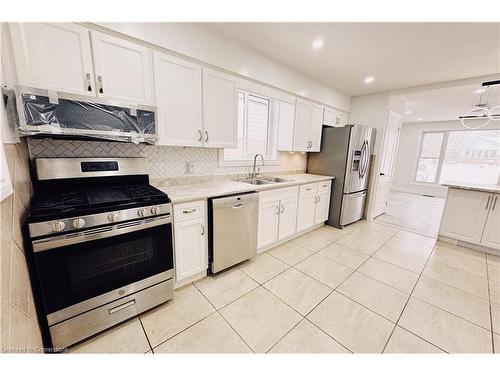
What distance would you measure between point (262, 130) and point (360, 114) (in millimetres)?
2484

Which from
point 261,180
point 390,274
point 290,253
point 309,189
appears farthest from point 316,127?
point 390,274

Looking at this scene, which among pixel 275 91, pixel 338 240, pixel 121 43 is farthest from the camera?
pixel 338 240

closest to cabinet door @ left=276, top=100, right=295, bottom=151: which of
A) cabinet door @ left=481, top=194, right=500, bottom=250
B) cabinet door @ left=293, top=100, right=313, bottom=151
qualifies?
cabinet door @ left=293, top=100, right=313, bottom=151

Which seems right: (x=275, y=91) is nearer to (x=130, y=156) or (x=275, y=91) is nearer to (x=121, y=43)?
(x=121, y=43)

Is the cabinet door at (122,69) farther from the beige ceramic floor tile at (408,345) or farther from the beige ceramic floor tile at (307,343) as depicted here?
the beige ceramic floor tile at (408,345)

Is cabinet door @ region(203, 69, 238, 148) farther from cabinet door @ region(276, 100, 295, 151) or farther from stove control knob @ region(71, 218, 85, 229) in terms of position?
stove control knob @ region(71, 218, 85, 229)

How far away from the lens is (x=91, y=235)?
1.29 meters

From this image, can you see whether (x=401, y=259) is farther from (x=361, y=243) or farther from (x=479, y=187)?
(x=479, y=187)

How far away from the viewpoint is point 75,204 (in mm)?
1288

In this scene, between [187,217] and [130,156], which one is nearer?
[187,217]

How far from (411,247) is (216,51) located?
3819 mm

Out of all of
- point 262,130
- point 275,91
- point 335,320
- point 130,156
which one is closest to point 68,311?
point 130,156

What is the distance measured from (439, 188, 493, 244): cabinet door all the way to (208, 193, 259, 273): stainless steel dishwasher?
3.23 meters
